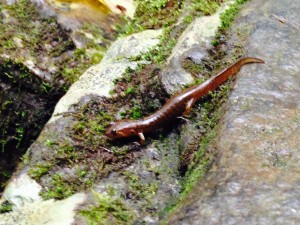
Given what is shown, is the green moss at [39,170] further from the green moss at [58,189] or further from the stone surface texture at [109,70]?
the stone surface texture at [109,70]

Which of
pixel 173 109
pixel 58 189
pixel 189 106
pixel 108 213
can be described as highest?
pixel 189 106

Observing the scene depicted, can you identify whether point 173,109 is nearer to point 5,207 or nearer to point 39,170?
point 39,170

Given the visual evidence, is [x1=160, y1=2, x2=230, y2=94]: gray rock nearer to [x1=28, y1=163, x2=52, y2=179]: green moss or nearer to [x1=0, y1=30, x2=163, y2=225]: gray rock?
[x1=0, y1=30, x2=163, y2=225]: gray rock

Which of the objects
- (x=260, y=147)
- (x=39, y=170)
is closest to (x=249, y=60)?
(x=260, y=147)

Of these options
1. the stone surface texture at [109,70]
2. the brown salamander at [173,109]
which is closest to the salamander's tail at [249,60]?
the brown salamander at [173,109]

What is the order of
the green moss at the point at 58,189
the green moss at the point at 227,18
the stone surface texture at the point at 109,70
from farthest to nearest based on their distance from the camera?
the stone surface texture at the point at 109,70, the green moss at the point at 227,18, the green moss at the point at 58,189

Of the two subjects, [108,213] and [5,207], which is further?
[5,207]
